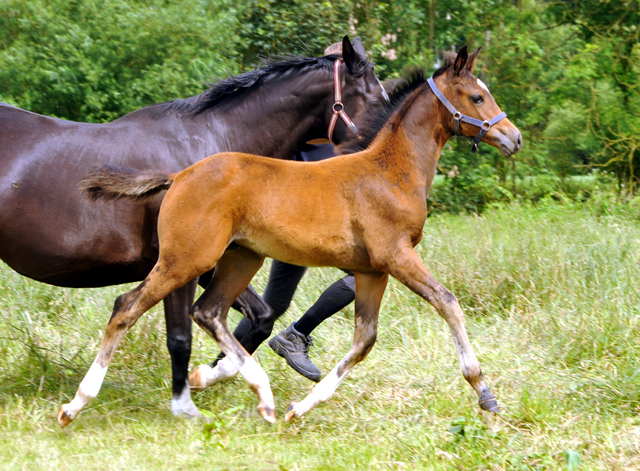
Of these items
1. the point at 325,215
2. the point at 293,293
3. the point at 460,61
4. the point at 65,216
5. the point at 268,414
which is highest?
the point at 460,61

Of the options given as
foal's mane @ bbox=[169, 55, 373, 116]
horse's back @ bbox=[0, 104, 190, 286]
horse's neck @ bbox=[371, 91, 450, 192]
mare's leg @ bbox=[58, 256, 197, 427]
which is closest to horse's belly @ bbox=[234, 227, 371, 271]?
mare's leg @ bbox=[58, 256, 197, 427]

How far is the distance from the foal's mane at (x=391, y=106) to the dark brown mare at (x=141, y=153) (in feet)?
1.31

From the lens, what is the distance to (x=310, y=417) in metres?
3.92

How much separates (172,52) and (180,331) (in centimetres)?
635

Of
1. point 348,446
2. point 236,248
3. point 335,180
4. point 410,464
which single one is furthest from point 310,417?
point 335,180

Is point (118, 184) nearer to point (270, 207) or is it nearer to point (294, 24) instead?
point (270, 207)

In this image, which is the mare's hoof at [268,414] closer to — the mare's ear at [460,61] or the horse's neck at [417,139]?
the horse's neck at [417,139]

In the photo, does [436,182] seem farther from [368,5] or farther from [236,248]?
[236,248]

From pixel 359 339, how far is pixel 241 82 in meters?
1.85

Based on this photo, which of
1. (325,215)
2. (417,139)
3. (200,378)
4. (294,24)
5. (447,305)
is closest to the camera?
(447,305)

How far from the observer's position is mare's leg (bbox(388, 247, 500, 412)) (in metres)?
3.37

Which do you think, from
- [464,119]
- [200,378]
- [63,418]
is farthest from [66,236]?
[464,119]

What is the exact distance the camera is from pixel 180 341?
13.2ft

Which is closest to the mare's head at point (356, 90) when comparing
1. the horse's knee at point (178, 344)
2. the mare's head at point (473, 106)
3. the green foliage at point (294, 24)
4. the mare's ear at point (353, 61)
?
the mare's ear at point (353, 61)
